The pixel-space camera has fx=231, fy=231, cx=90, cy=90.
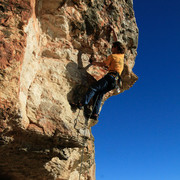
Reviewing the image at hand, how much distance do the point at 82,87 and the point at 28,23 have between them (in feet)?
6.82

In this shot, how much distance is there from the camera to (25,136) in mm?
4551

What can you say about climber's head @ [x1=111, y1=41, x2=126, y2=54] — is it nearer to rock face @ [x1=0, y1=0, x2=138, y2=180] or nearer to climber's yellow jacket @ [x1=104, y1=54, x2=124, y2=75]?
climber's yellow jacket @ [x1=104, y1=54, x2=124, y2=75]

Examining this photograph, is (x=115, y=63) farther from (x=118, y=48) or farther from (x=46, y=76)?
(x=46, y=76)

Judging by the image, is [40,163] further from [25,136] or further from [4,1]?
[4,1]

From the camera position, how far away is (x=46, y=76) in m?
5.41

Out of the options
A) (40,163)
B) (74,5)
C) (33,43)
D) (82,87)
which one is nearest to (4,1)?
(33,43)

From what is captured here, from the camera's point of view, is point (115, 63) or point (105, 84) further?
point (115, 63)

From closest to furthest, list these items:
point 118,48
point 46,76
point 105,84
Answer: point 46,76 < point 105,84 < point 118,48

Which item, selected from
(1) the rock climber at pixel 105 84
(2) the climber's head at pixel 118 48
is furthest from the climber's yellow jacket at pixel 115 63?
(2) the climber's head at pixel 118 48

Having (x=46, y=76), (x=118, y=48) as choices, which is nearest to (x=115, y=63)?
(x=118, y=48)

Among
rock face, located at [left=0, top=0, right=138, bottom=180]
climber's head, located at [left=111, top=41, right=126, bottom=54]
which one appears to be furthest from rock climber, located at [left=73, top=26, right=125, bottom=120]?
rock face, located at [left=0, top=0, right=138, bottom=180]

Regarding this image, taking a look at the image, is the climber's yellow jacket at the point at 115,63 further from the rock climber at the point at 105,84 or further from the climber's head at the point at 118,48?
the climber's head at the point at 118,48

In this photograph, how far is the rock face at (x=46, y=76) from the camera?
13.8ft

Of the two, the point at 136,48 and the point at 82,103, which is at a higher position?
the point at 136,48
